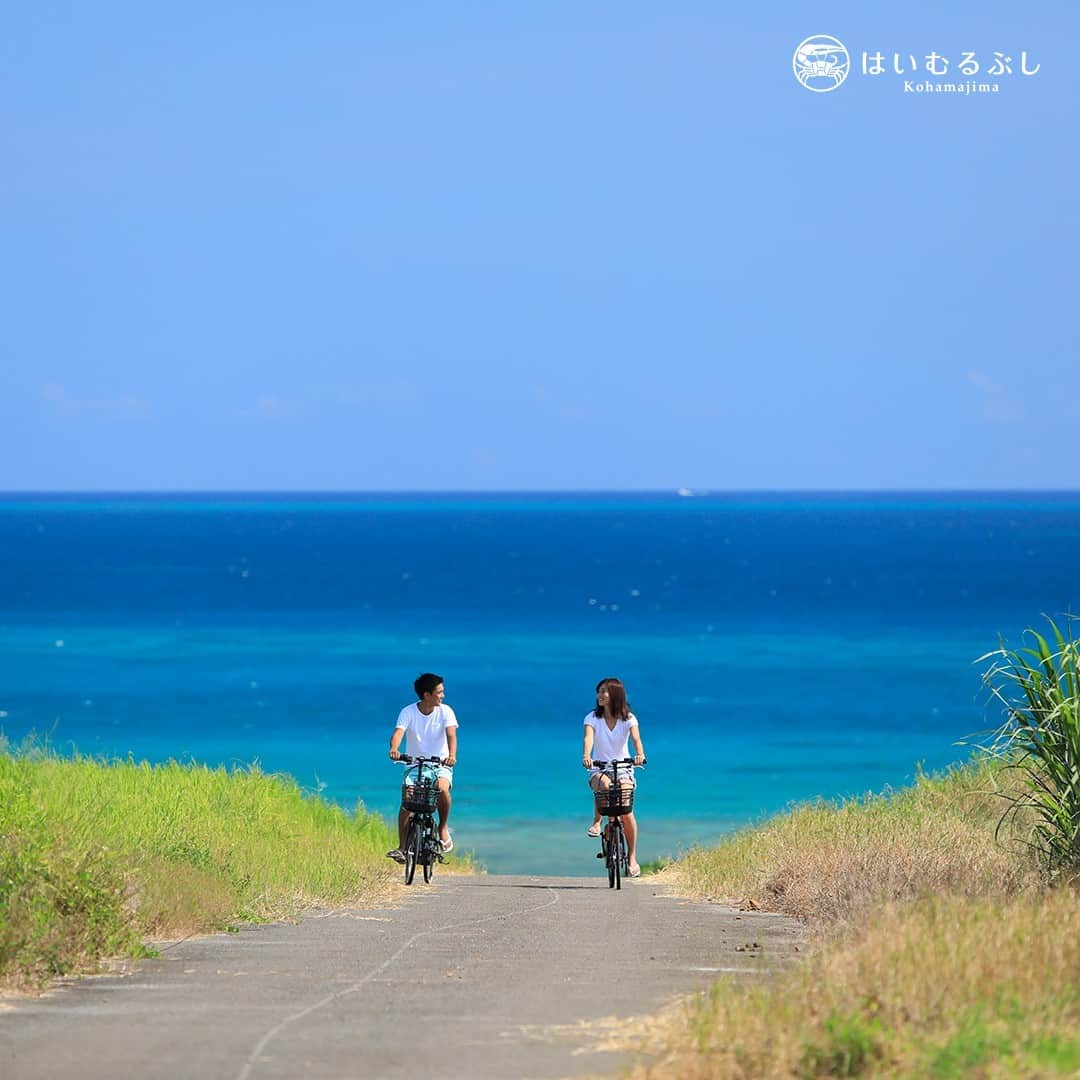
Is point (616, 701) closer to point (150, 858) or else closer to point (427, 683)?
point (427, 683)

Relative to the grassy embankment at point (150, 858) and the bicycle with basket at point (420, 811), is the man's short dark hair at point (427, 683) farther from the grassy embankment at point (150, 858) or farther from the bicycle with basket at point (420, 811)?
the grassy embankment at point (150, 858)

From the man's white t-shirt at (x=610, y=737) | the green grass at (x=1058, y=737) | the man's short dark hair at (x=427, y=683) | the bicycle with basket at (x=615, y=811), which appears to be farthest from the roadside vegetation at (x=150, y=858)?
the green grass at (x=1058, y=737)

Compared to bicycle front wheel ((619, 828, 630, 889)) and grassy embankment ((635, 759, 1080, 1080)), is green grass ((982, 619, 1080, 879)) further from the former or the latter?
bicycle front wheel ((619, 828, 630, 889))

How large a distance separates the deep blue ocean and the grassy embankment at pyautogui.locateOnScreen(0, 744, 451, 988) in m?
6.63

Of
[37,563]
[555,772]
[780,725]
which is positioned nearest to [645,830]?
[555,772]

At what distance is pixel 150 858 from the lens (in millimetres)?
13594

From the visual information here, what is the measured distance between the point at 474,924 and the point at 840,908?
2.81 meters

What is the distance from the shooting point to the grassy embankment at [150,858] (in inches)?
432

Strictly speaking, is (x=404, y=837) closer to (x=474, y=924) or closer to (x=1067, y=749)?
(x=474, y=924)

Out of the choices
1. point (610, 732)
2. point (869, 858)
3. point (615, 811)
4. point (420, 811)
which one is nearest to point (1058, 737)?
point (869, 858)

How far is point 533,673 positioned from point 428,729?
52468mm

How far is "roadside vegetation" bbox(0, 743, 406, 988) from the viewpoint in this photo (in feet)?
36.0

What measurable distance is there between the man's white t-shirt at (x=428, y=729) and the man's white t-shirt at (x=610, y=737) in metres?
1.36

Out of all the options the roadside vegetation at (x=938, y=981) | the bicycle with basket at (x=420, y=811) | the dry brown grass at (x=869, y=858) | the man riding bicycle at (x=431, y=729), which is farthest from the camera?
the bicycle with basket at (x=420, y=811)
